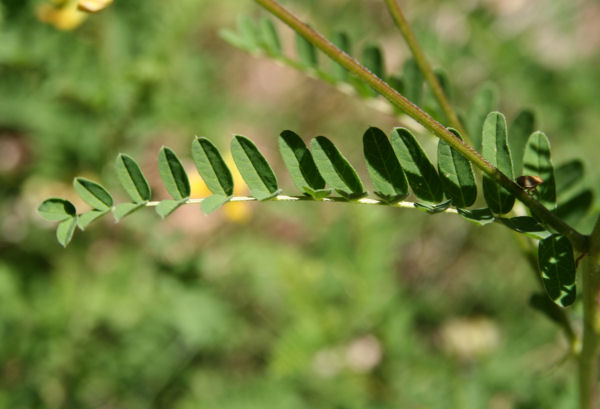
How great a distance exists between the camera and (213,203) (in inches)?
39.0

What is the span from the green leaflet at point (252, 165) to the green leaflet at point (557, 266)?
0.44m

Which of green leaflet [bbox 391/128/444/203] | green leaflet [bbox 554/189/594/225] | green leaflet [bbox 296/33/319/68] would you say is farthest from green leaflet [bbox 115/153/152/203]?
green leaflet [bbox 554/189/594/225]

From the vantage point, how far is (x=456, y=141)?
812 millimetres

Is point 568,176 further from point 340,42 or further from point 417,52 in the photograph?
point 340,42

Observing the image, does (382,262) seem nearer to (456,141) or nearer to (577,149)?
(577,149)

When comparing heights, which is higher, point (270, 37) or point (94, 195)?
point (270, 37)

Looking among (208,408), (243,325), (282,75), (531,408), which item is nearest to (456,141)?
(531,408)

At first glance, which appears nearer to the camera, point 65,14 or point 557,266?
point 557,266

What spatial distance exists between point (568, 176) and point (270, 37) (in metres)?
0.73

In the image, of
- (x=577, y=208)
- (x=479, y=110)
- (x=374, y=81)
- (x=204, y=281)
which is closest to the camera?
(x=374, y=81)

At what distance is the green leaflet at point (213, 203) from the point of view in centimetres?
96

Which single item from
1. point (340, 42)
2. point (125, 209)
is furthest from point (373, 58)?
point (125, 209)

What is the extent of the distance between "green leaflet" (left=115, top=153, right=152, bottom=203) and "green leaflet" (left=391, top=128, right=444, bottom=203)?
438 millimetres

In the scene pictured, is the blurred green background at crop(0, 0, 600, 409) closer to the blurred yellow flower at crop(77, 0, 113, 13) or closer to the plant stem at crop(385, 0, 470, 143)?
the blurred yellow flower at crop(77, 0, 113, 13)
